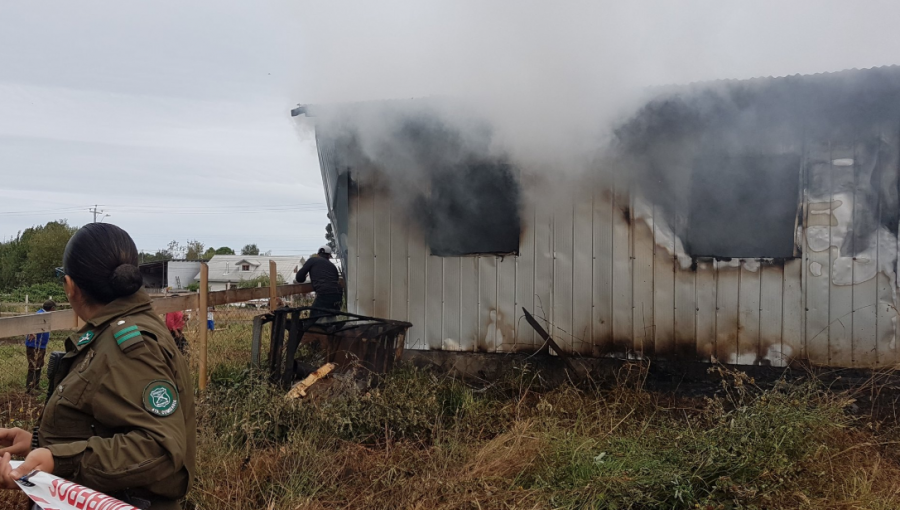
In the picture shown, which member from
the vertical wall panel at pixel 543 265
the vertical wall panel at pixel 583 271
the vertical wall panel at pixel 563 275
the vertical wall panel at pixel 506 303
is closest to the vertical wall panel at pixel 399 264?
the vertical wall panel at pixel 506 303

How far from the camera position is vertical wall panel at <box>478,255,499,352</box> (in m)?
6.42

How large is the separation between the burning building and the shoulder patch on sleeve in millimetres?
4818

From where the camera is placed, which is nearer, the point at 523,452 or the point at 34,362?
the point at 523,452

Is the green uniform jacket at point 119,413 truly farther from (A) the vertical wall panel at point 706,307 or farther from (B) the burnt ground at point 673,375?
(A) the vertical wall panel at point 706,307

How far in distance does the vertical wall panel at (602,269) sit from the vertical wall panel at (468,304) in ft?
4.27

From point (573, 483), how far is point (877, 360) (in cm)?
374

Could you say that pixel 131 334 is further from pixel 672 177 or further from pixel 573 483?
pixel 672 177

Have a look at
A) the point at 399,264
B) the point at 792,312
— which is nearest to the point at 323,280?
the point at 399,264

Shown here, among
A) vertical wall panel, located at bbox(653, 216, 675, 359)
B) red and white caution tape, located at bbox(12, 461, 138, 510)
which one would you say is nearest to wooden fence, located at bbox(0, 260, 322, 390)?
red and white caution tape, located at bbox(12, 461, 138, 510)

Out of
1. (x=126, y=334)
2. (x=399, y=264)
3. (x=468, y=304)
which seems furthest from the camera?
(x=399, y=264)

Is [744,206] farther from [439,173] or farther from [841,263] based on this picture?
[439,173]

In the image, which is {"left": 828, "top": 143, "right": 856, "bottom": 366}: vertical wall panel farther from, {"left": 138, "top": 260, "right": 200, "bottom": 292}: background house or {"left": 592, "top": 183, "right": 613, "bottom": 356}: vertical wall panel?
{"left": 138, "top": 260, "right": 200, "bottom": 292}: background house

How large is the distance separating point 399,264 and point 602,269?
2300 mm

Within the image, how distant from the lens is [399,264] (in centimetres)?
673
